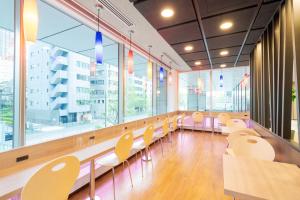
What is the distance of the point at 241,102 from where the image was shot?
5996 millimetres

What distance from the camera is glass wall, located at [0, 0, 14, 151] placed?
5.95 ft

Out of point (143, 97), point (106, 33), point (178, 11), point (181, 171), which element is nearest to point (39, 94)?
point (106, 33)

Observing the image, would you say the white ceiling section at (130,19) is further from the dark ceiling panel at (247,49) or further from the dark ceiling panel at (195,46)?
the dark ceiling panel at (247,49)

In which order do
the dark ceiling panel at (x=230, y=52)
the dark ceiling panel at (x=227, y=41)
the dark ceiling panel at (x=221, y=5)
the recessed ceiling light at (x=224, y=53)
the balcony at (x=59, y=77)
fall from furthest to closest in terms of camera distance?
the recessed ceiling light at (x=224, y=53), the dark ceiling panel at (x=230, y=52), the dark ceiling panel at (x=227, y=41), the balcony at (x=59, y=77), the dark ceiling panel at (x=221, y=5)

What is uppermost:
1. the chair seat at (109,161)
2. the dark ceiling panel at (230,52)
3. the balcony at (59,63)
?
the dark ceiling panel at (230,52)

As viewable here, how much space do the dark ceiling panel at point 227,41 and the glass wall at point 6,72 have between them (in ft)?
10.7

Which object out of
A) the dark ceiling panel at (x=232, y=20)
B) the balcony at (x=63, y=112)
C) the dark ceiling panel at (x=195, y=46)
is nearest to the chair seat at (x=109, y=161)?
the balcony at (x=63, y=112)

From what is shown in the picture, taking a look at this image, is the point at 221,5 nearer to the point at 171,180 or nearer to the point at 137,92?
the point at 171,180

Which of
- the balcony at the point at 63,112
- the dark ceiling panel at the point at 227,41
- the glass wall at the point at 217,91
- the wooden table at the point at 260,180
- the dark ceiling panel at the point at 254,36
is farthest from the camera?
the glass wall at the point at 217,91

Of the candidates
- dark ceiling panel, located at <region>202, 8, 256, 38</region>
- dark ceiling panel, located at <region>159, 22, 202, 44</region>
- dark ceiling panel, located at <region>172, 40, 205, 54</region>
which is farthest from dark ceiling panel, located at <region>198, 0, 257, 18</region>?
dark ceiling panel, located at <region>172, 40, 205, 54</region>

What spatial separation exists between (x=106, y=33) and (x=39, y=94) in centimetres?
180

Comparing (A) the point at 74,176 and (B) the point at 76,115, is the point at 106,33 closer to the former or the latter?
(B) the point at 76,115

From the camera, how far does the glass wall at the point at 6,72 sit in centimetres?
181

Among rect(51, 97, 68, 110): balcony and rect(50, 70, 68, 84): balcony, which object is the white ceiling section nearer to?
rect(50, 70, 68, 84): balcony
